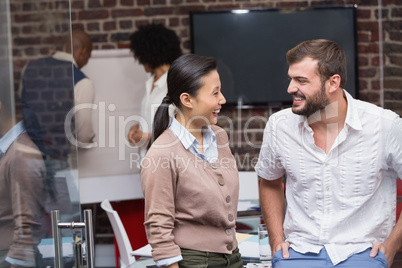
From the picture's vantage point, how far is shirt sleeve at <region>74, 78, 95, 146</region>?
150 inches

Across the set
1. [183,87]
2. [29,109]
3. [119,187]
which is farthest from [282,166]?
[119,187]

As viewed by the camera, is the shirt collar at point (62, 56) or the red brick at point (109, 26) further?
the red brick at point (109, 26)

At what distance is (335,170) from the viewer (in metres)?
2.04

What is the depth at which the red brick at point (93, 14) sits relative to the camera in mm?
4832

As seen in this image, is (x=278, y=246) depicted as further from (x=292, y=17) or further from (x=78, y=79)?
(x=292, y=17)

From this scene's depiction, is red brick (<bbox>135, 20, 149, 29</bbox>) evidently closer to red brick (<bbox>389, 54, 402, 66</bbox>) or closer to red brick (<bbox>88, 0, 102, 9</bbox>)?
red brick (<bbox>88, 0, 102, 9</bbox>)

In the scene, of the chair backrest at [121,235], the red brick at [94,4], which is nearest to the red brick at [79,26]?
the red brick at [94,4]

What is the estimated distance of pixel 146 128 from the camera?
3.92 meters

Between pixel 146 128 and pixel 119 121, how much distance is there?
0.77 m

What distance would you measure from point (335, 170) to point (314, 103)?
0.22 meters

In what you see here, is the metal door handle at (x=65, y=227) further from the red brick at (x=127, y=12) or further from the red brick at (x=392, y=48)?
the red brick at (x=127, y=12)

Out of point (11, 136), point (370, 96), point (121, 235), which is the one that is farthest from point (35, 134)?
point (370, 96)

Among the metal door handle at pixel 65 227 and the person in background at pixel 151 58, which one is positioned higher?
the person in background at pixel 151 58

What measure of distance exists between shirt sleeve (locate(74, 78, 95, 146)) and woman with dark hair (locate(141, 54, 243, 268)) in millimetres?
1905
